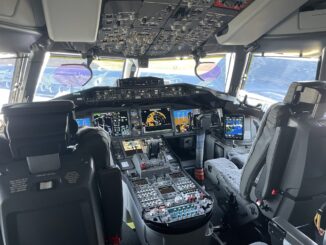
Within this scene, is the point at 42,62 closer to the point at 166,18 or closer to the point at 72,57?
the point at 72,57

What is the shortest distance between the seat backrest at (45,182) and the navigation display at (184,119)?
7.99ft

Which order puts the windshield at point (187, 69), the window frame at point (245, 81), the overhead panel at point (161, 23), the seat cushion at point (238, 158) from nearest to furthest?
the overhead panel at point (161, 23)
the seat cushion at point (238, 158)
the window frame at point (245, 81)
the windshield at point (187, 69)

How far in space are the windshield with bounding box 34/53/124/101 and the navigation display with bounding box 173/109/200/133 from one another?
95cm

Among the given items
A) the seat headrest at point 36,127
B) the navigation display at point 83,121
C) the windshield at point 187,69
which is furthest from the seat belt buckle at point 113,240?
the windshield at point 187,69

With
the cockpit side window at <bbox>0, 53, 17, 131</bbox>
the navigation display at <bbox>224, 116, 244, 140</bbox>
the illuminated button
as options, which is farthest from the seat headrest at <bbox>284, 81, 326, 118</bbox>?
the cockpit side window at <bbox>0, 53, 17, 131</bbox>

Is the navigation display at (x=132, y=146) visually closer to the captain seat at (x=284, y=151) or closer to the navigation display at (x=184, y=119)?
the navigation display at (x=184, y=119)

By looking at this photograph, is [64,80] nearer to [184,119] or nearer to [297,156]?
[184,119]

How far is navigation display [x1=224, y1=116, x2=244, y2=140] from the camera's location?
3.78 meters

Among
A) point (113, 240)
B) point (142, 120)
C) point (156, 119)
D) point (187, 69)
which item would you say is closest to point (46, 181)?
point (113, 240)

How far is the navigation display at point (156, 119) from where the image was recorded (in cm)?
367

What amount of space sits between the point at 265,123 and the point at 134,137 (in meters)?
1.90

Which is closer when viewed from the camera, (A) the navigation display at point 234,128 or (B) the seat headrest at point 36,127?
(B) the seat headrest at point 36,127

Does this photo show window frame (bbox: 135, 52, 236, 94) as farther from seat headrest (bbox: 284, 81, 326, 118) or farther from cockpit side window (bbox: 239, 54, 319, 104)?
seat headrest (bbox: 284, 81, 326, 118)

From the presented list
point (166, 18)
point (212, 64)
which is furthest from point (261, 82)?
point (166, 18)
